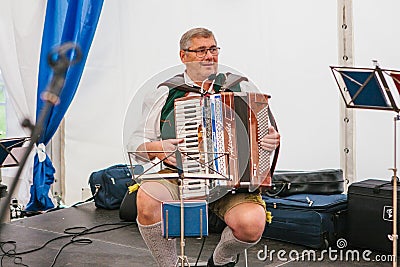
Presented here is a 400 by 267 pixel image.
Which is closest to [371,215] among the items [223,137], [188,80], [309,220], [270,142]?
[309,220]

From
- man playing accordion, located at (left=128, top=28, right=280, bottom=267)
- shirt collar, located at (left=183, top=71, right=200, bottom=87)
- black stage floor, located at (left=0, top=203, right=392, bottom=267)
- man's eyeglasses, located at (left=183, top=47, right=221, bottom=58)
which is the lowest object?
black stage floor, located at (left=0, top=203, right=392, bottom=267)

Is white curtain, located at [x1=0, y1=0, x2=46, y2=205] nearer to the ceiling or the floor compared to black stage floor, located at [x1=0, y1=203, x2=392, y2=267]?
nearer to the ceiling

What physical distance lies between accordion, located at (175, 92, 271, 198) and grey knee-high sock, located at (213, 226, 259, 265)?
262mm

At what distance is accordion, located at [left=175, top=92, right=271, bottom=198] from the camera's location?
2418 mm

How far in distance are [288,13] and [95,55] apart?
1519mm

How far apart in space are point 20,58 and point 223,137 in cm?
252

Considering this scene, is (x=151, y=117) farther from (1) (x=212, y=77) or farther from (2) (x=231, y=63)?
Answer: (2) (x=231, y=63)

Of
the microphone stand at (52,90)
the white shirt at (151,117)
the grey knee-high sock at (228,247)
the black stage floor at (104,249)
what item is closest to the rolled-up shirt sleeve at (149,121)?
the white shirt at (151,117)

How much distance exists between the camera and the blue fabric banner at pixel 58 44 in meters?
4.53

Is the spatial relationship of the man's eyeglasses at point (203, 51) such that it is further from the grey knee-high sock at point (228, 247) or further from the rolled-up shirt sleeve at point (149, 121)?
the grey knee-high sock at point (228, 247)

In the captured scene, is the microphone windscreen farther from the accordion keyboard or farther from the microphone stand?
the microphone stand

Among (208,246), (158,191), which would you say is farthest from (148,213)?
(208,246)

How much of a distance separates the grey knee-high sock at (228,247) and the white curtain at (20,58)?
7.02 ft

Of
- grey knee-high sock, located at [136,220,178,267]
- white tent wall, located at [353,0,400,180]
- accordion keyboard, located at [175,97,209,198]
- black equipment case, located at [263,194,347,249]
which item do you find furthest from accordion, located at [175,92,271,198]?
white tent wall, located at [353,0,400,180]
